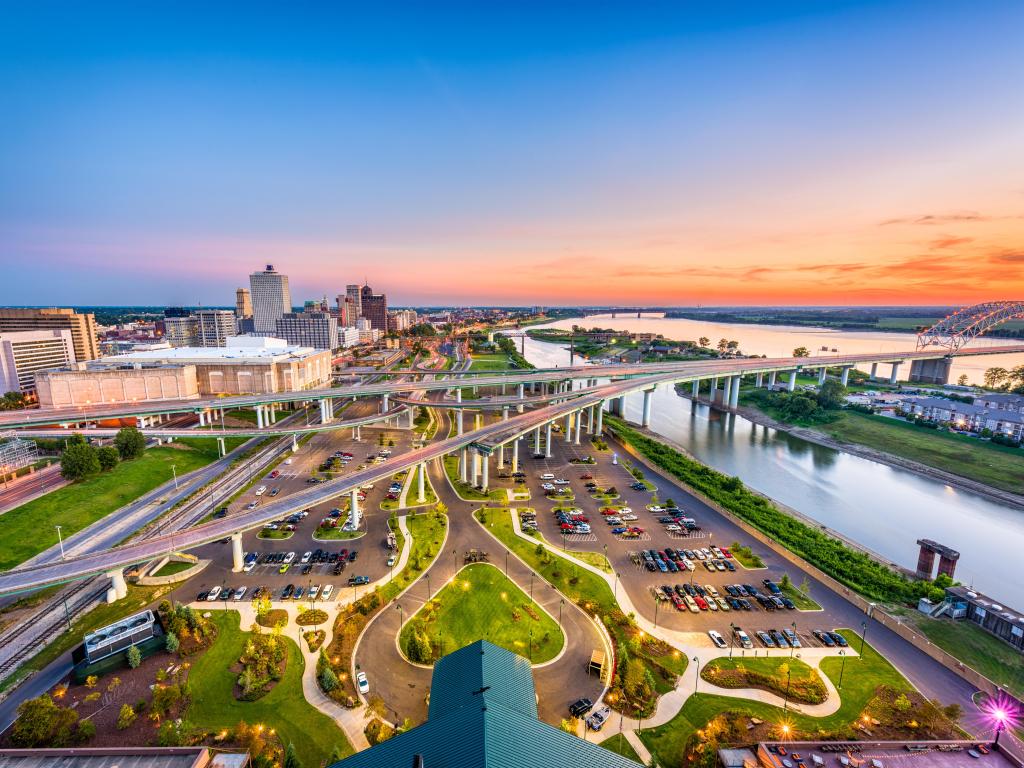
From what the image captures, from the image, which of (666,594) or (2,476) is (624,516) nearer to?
(666,594)

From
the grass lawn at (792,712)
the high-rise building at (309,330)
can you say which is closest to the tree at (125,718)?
the grass lawn at (792,712)

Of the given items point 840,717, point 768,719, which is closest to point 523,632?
point 768,719

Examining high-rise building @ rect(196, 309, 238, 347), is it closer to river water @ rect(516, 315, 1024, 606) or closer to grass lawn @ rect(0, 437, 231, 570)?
grass lawn @ rect(0, 437, 231, 570)

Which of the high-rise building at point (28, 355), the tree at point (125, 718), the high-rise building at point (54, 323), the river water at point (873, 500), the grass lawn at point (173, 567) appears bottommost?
the river water at point (873, 500)

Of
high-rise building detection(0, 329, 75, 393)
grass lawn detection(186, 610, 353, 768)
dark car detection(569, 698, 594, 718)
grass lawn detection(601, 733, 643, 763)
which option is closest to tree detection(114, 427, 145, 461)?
grass lawn detection(186, 610, 353, 768)

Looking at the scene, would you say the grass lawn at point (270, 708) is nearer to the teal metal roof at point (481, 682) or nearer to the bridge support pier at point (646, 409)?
the teal metal roof at point (481, 682)
